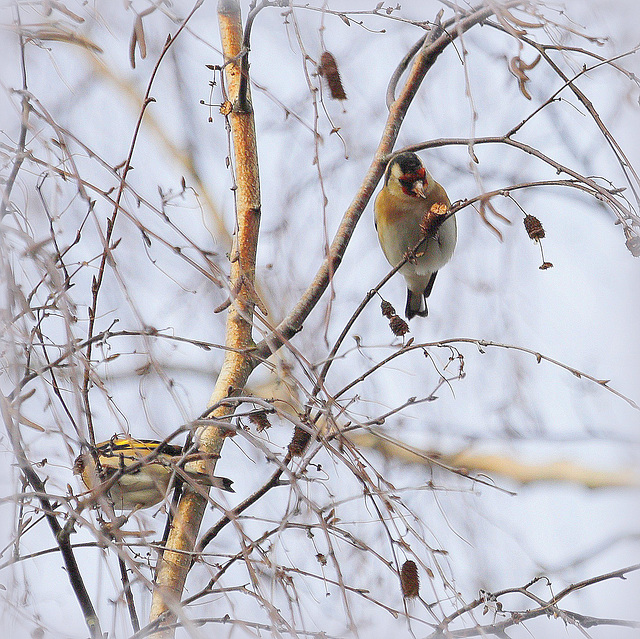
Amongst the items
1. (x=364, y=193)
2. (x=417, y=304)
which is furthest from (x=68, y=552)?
(x=417, y=304)

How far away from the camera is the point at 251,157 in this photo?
8.68 ft

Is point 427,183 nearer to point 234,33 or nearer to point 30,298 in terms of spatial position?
point 234,33

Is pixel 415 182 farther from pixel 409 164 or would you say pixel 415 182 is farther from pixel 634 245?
pixel 634 245

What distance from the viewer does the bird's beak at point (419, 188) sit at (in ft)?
11.3

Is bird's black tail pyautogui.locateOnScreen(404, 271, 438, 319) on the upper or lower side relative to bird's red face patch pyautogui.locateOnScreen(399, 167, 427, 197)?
upper

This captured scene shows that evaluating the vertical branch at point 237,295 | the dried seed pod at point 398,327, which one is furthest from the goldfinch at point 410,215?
the dried seed pod at point 398,327

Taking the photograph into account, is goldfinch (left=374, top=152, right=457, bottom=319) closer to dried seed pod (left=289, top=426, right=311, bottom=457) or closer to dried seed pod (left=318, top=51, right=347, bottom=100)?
dried seed pod (left=318, top=51, right=347, bottom=100)

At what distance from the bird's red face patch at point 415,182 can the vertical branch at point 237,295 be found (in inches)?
39.5

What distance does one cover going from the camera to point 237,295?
1.96 meters

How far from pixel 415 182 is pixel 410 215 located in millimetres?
139

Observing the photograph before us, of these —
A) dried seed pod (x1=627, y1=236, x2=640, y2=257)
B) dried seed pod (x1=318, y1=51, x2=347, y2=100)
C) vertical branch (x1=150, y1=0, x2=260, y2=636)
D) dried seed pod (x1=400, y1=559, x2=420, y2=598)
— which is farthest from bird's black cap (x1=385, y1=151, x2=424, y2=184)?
dried seed pod (x1=400, y1=559, x2=420, y2=598)

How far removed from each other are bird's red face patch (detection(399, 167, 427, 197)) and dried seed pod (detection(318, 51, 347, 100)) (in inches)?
66.1

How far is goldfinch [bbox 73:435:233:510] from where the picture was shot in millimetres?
1464

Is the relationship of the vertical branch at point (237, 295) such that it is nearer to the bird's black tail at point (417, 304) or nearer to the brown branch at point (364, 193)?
the brown branch at point (364, 193)
